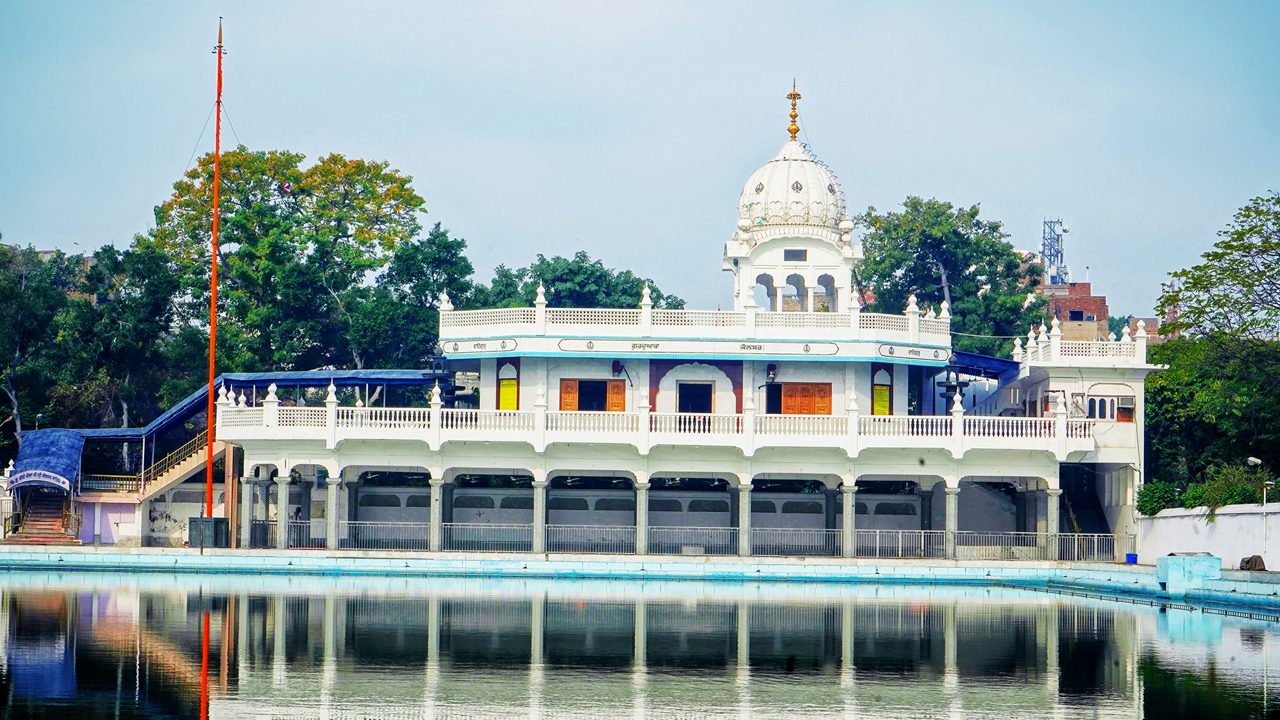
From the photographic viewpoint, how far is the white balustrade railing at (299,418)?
52531mm

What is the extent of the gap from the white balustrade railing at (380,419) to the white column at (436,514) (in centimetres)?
163

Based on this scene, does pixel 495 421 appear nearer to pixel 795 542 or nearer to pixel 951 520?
pixel 795 542

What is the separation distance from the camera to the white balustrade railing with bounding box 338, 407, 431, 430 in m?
52.1

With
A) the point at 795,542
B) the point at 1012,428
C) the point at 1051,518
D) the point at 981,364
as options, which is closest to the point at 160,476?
the point at 795,542

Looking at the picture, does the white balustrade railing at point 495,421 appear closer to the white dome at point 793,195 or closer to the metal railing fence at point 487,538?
the metal railing fence at point 487,538

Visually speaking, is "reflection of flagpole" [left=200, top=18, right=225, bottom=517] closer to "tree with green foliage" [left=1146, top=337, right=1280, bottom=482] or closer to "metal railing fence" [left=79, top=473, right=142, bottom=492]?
"metal railing fence" [left=79, top=473, right=142, bottom=492]

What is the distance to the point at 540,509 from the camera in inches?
2041

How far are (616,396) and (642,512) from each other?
432 centimetres

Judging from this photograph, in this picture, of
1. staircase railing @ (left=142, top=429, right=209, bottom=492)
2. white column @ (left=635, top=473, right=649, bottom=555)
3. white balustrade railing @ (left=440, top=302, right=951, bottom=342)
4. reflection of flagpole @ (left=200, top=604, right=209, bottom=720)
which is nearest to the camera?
reflection of flagpole @ (left=200, top=604, right=209, bottom=720)

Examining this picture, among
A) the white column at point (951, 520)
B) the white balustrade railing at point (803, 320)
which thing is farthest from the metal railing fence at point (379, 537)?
the white column at point (951, 520)

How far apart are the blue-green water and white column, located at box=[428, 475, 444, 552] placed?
290 inches

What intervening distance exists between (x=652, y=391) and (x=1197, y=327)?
16015 millimetres

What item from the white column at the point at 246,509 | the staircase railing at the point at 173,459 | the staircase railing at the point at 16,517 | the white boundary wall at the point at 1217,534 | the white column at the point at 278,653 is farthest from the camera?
the staircase railing at the point at 173,459

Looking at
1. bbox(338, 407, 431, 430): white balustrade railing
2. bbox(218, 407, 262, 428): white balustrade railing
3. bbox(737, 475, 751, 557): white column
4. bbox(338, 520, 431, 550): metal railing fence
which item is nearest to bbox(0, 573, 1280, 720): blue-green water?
bbox(737, 475, 751, 557): white column
